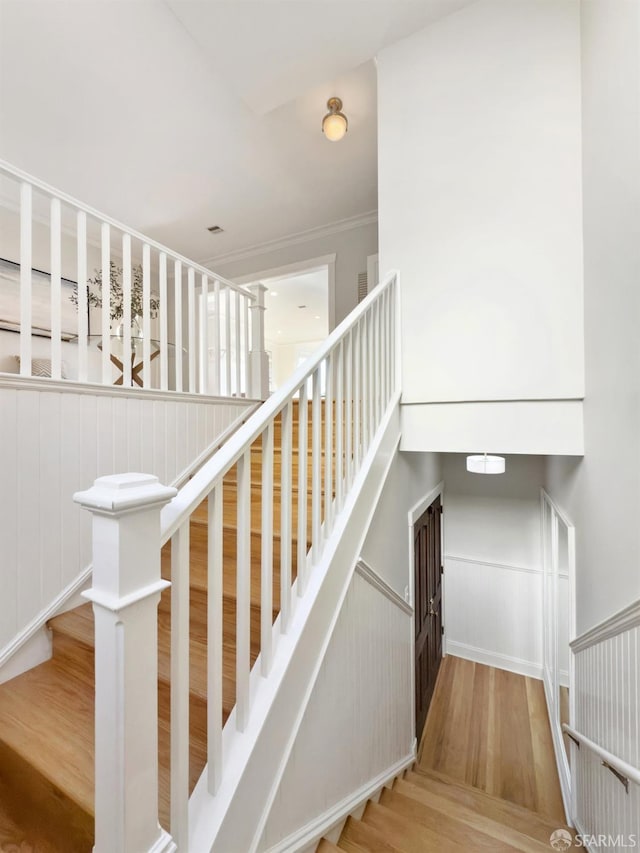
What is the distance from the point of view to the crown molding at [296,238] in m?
4.29

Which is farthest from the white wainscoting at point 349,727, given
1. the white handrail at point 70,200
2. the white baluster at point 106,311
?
the white handrail at point 70,200

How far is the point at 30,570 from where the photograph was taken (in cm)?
157

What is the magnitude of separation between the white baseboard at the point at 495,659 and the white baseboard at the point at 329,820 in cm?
240

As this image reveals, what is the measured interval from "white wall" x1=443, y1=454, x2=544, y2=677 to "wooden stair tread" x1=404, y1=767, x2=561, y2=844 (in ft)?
5.58

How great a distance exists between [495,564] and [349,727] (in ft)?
9.69

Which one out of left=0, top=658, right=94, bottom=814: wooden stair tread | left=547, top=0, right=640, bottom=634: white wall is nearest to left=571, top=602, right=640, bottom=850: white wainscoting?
left=547, top=0, right=640, bottom=634: white wall

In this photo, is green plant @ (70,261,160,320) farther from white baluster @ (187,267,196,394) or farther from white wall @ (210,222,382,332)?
white wall @ (210,222,382,332)

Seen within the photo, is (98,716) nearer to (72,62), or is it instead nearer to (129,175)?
(72,62)

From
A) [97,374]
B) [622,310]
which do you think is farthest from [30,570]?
[97,374]

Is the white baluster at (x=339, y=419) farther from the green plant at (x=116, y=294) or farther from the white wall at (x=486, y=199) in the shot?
the green plant at (x=116, y=294)

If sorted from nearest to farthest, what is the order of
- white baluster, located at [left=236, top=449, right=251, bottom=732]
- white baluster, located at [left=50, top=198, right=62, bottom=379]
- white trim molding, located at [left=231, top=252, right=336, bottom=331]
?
white baluster, located at [left=236, top=449, right=251, bottom=732], white baluster, located at [left=50, top=198, right=62, bottom=379], white trim molding, located at [left=231, top=252, right=336, bottom=331]

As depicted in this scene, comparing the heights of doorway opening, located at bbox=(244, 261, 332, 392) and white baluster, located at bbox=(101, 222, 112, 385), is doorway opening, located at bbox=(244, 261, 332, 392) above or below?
above

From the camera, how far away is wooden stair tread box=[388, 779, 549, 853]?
1665 millimetres

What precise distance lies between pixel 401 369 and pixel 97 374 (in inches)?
142
